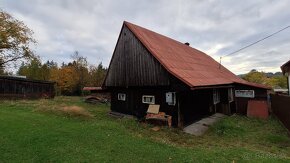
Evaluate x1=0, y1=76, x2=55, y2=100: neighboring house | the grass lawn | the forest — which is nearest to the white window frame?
the grass lawn

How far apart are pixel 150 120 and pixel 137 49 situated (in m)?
4.78

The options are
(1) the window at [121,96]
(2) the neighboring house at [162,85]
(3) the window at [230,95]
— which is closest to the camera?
(2) the neighboring house at [162,85]

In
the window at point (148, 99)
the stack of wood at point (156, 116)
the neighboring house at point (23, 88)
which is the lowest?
the stack of wood at point (156, 116)

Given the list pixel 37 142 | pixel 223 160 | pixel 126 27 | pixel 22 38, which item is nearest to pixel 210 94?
pixel 126 27

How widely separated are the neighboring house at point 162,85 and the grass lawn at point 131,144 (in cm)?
210

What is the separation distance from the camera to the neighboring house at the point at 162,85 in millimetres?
12680

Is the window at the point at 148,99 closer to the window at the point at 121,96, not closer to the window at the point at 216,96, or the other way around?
the window at the point at 121,96

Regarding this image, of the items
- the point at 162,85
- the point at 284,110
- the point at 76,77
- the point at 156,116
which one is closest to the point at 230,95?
the point at 284,110

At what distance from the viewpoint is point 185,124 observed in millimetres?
13312

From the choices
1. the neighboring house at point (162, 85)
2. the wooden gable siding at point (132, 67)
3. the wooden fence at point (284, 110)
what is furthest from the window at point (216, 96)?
the wooden gable siding at point (132, 67)

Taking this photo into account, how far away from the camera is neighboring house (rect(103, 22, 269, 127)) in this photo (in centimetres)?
1268

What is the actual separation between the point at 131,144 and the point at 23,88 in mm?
25554

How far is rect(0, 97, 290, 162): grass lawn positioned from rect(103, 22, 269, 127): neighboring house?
2.10 metres

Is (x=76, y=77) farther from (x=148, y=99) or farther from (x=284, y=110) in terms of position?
(x=284, y=110)
